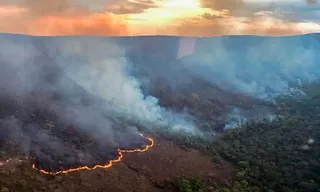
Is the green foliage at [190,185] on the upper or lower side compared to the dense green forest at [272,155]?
upper

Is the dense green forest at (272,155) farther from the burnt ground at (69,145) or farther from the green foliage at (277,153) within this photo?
the burnt ground at (69,145)

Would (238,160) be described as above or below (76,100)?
below

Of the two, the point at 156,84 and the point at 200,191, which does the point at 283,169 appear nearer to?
the point at 200,191

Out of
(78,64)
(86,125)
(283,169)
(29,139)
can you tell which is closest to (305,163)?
(283,169)

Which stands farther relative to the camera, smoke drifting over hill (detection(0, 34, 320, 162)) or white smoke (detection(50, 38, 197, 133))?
white smoke (detection(50, 38, 197, 133))

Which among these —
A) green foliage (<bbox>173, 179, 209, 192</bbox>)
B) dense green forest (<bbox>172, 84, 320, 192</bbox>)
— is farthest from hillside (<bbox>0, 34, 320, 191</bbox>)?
green foliage (<bbox>173, 179, 209, 192</bbox>)

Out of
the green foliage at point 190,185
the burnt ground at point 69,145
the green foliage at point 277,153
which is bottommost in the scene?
the green foliage at point 277,153

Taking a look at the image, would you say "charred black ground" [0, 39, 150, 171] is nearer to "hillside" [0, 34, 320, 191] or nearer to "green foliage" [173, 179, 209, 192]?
"hillside" [0, 34, 320, 191]

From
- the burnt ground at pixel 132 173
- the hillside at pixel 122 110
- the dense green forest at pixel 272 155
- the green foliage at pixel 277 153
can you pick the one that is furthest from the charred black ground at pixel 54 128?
the green foliage at pixel 277 153
